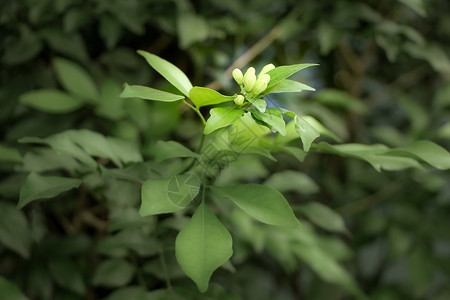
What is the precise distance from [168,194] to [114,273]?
1.11 feet

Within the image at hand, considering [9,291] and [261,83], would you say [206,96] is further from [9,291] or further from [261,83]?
[9,291]

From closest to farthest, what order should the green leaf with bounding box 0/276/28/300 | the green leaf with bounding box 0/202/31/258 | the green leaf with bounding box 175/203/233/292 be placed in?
the green leaf with bounding box 175/203/233/292
the green leaf with bounding box 0/276/28/300
the green leaf with bounding box 0/202/31/258

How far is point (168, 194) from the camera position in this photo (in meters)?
0.45

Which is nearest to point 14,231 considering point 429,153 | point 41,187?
point 41,187

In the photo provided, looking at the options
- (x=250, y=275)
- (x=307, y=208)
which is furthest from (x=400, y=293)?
(x=307, y=208)

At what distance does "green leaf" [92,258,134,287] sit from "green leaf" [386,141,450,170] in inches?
18.0

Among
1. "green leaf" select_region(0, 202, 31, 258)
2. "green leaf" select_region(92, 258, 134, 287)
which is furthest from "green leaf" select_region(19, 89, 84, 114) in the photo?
"green leaf" select_region(92, 258, 134, 287)

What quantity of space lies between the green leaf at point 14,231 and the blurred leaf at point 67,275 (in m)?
0.10

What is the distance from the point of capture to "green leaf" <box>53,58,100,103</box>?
0.87m

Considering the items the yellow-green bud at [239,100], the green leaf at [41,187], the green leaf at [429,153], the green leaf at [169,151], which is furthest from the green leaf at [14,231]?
the green leaf at [429,153]

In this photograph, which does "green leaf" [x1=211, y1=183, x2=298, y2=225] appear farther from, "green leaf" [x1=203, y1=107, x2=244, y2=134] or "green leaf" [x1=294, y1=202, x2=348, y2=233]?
"green leaf" [x1=294, y1=202, x2=348, y2=233]

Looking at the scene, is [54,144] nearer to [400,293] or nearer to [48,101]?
[48,101]

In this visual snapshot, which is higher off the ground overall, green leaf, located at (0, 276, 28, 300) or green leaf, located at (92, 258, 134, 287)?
green leaf, located at (0, 276, 28, 300)

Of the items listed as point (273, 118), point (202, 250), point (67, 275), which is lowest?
point (67, 275)
